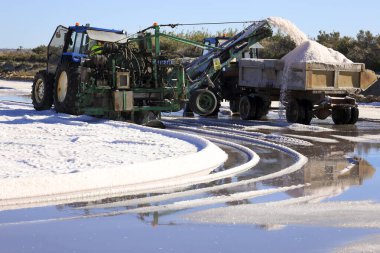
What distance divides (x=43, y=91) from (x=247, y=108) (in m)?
6.00

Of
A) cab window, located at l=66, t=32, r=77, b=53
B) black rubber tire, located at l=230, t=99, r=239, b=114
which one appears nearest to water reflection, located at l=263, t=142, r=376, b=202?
cab window, located at l=66, t=32, r=77, b=53

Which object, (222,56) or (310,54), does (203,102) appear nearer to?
(222,56)

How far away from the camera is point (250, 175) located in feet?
35.6

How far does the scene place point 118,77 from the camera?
1823cm

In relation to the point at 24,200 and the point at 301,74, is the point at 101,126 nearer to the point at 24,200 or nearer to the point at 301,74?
the point at 301,74

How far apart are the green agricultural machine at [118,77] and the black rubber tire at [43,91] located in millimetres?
29

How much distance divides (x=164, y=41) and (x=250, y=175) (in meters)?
39.3

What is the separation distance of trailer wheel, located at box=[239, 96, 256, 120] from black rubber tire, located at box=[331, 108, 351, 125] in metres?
2.39

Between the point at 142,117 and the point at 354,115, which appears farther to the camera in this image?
the point at 354,115

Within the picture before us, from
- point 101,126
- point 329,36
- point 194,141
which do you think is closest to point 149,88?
point 101,126

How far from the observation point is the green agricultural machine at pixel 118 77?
60.9 feet

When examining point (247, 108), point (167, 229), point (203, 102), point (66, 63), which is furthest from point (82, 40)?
point (167, 229)

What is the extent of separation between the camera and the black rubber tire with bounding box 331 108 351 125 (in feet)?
67.6

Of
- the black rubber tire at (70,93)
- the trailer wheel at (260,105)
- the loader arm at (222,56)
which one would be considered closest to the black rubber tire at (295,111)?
the trailer wheel at (260,105)
